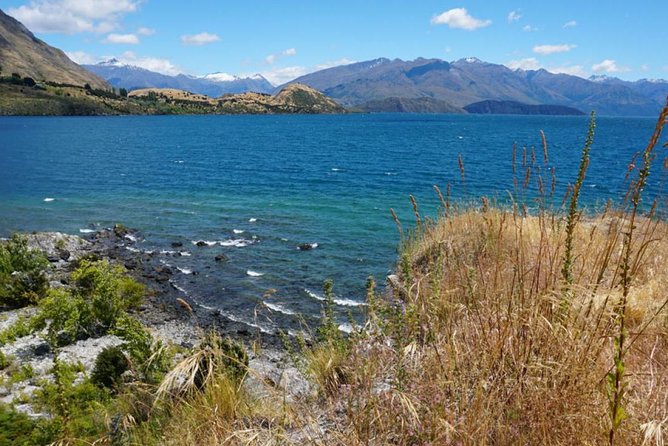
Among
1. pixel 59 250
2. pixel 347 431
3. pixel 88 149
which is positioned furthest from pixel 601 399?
pixel 88 149

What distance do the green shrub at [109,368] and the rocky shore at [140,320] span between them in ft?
1.81

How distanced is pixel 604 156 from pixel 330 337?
83.6 metres

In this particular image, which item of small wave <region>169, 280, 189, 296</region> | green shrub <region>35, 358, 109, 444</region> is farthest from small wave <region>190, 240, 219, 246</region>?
green shrub <region>35, 358, 109, 444</region>

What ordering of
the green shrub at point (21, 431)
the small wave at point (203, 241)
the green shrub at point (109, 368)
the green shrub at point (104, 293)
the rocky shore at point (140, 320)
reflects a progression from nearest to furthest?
the green shrub at point (21, 431) < the rocky shore at point (140, 320) < the green shrub at point (109, 368) < the green shrub at point (104, 293) < the small wave at point (203, 241)

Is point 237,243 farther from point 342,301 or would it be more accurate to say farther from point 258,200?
point 258,200

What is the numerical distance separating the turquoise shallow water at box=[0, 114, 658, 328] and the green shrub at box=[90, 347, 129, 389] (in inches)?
240

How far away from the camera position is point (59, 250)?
83.7 ft

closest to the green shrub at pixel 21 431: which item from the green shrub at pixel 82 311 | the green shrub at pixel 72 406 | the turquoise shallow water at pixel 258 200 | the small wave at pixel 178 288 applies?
the green shrub at pixel 72 406

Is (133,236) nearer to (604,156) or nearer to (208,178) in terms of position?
(208,178)

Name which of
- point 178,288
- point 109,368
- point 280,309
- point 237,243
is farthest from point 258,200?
point 109,368

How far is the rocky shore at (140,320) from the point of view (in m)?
9.75

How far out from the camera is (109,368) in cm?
1072

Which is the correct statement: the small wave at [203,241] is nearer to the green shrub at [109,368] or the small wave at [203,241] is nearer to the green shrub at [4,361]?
the green shrub at [4,361]

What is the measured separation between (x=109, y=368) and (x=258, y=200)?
30306 mm
